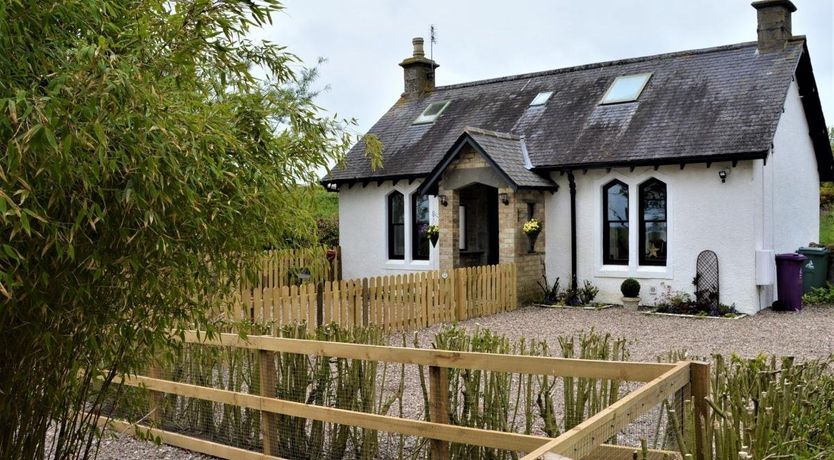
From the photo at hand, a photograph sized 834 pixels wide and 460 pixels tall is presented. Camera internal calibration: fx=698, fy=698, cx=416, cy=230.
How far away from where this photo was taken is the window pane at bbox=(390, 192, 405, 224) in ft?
60.7

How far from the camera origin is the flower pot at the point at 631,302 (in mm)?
14461

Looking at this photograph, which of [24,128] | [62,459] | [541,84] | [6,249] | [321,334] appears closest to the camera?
[6,249]

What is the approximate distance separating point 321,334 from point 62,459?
2.24 metres

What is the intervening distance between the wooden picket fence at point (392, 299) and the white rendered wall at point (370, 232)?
11.9ft

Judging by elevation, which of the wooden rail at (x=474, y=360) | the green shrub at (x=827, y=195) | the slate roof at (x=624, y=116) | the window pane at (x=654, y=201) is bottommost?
the wooden rail at (x=474, y=360)

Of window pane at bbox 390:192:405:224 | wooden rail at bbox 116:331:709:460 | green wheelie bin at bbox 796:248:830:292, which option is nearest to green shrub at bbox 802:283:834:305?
green wheelie bin at bbox 796:248:830:292

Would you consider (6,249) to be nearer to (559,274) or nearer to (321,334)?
(321,334)

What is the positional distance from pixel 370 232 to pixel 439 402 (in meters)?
14.5

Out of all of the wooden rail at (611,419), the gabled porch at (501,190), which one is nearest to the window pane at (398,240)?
the gabled porch at (501,190)

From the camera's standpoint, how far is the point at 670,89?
52.8 ft

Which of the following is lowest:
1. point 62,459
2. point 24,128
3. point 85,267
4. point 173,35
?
point 62,459

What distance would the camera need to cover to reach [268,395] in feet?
18.2

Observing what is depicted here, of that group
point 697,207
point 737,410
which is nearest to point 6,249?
point 737,410

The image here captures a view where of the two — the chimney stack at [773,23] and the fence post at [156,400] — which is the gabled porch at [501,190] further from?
the fence post at [156,400]
